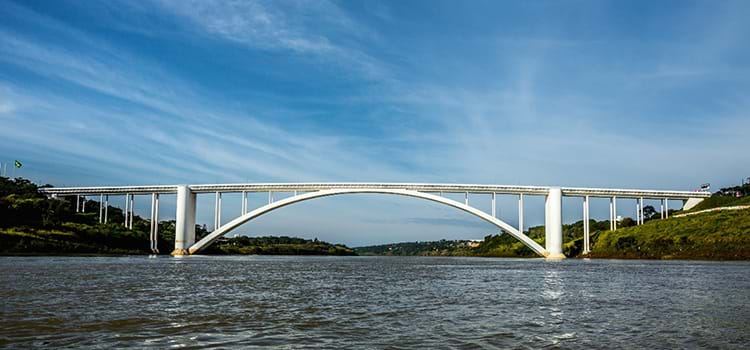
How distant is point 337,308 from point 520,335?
495 cm

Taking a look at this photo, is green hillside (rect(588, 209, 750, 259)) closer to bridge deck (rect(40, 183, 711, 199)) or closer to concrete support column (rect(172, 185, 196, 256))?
bridge deck (rect(40, 183, 711, 199))

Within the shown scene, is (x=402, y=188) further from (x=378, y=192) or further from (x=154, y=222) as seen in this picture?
(x=154, y=222)

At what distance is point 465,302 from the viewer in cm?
1521

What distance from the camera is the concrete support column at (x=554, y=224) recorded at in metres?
73.6

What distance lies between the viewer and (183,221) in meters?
75.7

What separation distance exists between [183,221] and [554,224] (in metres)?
45.8

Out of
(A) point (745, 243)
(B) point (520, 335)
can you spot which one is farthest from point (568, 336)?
(A) point (745, 243)

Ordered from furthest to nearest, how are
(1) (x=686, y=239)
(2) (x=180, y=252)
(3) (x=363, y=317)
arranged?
(2) (x=180, y=252)
(1) (x=686, y=239)
(3) (x=363, y=317)

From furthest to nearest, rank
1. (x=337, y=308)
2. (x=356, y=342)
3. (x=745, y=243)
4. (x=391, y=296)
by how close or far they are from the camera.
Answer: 1. (x=745, y=243)
2. (x=391, y=296)
3. (x=337, y=308)
4. (x=356, y=342)

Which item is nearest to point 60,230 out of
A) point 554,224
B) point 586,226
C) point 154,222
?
point 154,222

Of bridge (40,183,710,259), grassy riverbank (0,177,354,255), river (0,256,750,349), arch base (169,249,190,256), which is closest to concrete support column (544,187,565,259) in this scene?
bridge (40,183,710,259)

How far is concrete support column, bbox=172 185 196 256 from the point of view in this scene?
248 feet

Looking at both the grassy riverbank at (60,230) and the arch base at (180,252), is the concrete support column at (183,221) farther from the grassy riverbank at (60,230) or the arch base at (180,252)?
the grassy riverbank at (60,230)

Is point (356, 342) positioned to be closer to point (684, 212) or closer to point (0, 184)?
point (684, 212)
